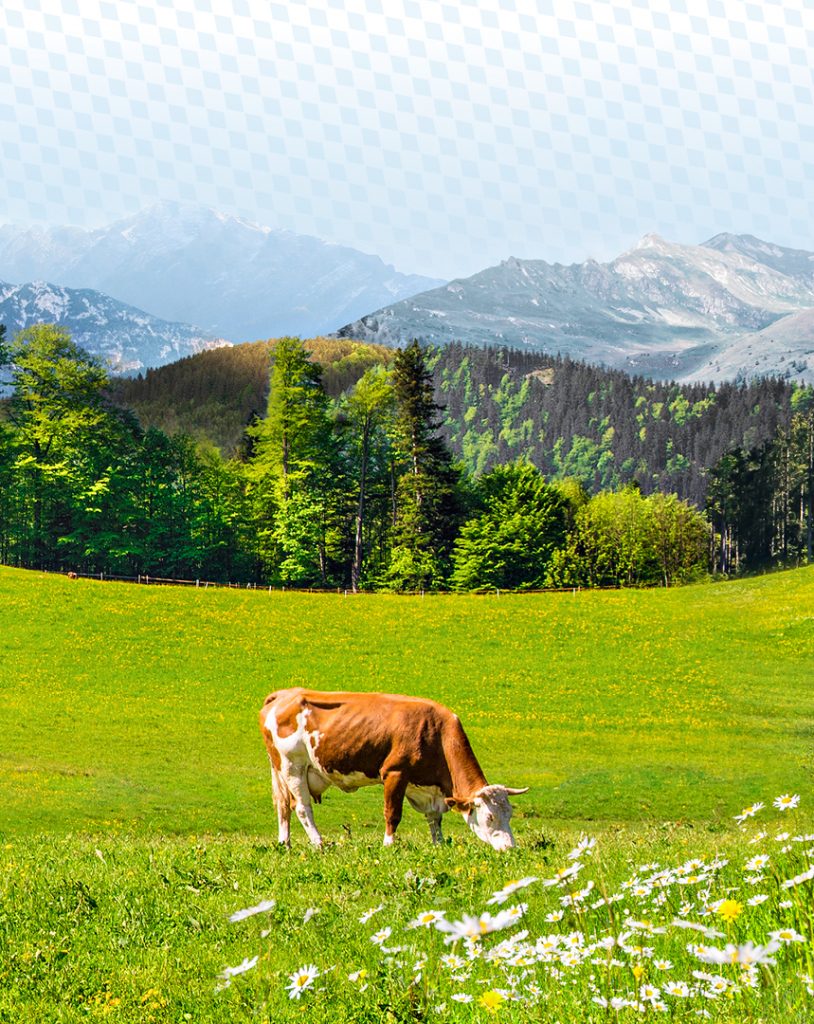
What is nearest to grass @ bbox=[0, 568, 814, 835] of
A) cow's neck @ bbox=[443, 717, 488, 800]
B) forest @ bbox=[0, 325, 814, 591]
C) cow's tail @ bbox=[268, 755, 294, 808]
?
cow's tail @ bbox=[268, 755, 294, 808]

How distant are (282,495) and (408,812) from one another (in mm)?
57122

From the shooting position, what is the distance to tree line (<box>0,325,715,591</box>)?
273 feet

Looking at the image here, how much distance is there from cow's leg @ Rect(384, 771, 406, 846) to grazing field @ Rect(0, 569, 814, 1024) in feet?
1.90

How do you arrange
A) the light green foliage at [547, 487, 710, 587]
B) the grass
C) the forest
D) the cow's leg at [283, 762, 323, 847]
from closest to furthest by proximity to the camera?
1. the cow's leg at [283, 762, 323, 847]
2. the grass
3. the forest
4. the light green foliage at [547, 487, 710, 587]

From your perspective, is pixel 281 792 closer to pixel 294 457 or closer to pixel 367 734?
pixel 367 734

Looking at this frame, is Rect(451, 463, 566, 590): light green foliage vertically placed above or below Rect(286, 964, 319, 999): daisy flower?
below

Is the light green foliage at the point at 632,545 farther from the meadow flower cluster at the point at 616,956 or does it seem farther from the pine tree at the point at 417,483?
the meadow flower cluster at the point at 616,956

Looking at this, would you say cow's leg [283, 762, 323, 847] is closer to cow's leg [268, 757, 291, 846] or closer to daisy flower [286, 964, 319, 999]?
cow's leg [268, 757, 291, 846]

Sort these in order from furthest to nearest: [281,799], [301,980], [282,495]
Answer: [282,495], [281,799], [301,980]

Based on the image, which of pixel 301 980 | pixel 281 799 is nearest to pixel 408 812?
pixel 281 799

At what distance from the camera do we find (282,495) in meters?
84.9

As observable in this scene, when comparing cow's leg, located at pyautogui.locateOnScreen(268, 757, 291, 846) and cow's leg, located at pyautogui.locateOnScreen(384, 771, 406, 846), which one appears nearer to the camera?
cow's leg, located at pyautogui.locateOnScreen(384, 771, 406, 846)

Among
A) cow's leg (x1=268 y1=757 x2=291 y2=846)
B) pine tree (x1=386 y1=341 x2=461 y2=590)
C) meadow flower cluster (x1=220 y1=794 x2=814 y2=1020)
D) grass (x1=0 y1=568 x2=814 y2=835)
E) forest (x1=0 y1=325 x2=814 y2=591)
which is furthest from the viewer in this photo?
pine tree (x1=386 y1=341 x2=461 y2=590)

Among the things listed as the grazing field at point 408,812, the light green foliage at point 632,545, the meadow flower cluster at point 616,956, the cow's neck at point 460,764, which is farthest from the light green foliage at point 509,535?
the meadow flower cluster at point 616,956
